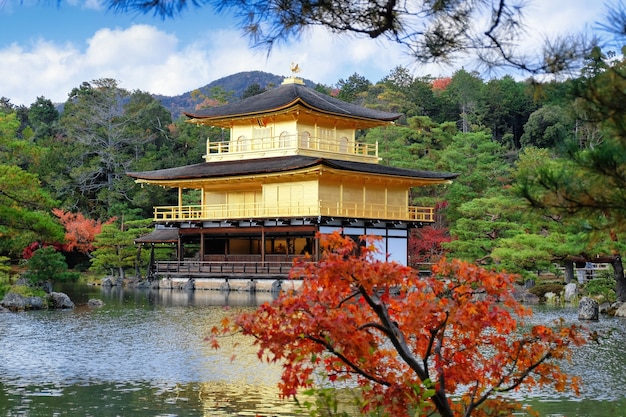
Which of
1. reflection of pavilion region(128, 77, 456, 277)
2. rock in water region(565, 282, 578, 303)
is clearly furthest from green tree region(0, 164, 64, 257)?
rock in water region(565, 282, 578, 303)

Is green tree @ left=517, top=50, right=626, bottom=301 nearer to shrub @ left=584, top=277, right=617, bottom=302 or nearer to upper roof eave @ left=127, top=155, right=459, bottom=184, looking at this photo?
shrub @ left=584, top=277, right=617, bottom=302

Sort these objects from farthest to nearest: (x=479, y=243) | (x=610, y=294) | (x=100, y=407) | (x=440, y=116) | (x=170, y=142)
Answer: (x=440, y=116) → (x=170, y=142) → (x=479, y=243) → (x=610, y=294) → (x=100, y=407)

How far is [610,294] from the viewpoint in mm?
22922

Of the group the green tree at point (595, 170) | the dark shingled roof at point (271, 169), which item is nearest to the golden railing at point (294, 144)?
the dark shingled roof at point (271, 169)

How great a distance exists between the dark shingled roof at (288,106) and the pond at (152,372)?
534 inches

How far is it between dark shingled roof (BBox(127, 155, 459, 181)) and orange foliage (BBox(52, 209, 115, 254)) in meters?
7.50

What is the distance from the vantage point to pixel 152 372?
12.2 m

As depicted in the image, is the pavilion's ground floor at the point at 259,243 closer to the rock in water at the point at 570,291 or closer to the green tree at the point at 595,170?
the rock in water at the point at 570,291

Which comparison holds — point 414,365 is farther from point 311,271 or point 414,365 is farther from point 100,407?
point 100,407

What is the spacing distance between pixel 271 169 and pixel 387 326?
78.0 feet

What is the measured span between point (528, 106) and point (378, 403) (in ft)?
165

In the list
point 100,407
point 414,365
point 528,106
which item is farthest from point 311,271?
point 528,106

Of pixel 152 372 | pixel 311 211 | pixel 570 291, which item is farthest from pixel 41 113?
pixel 152 372

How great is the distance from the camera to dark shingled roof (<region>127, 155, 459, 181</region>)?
29539mm
